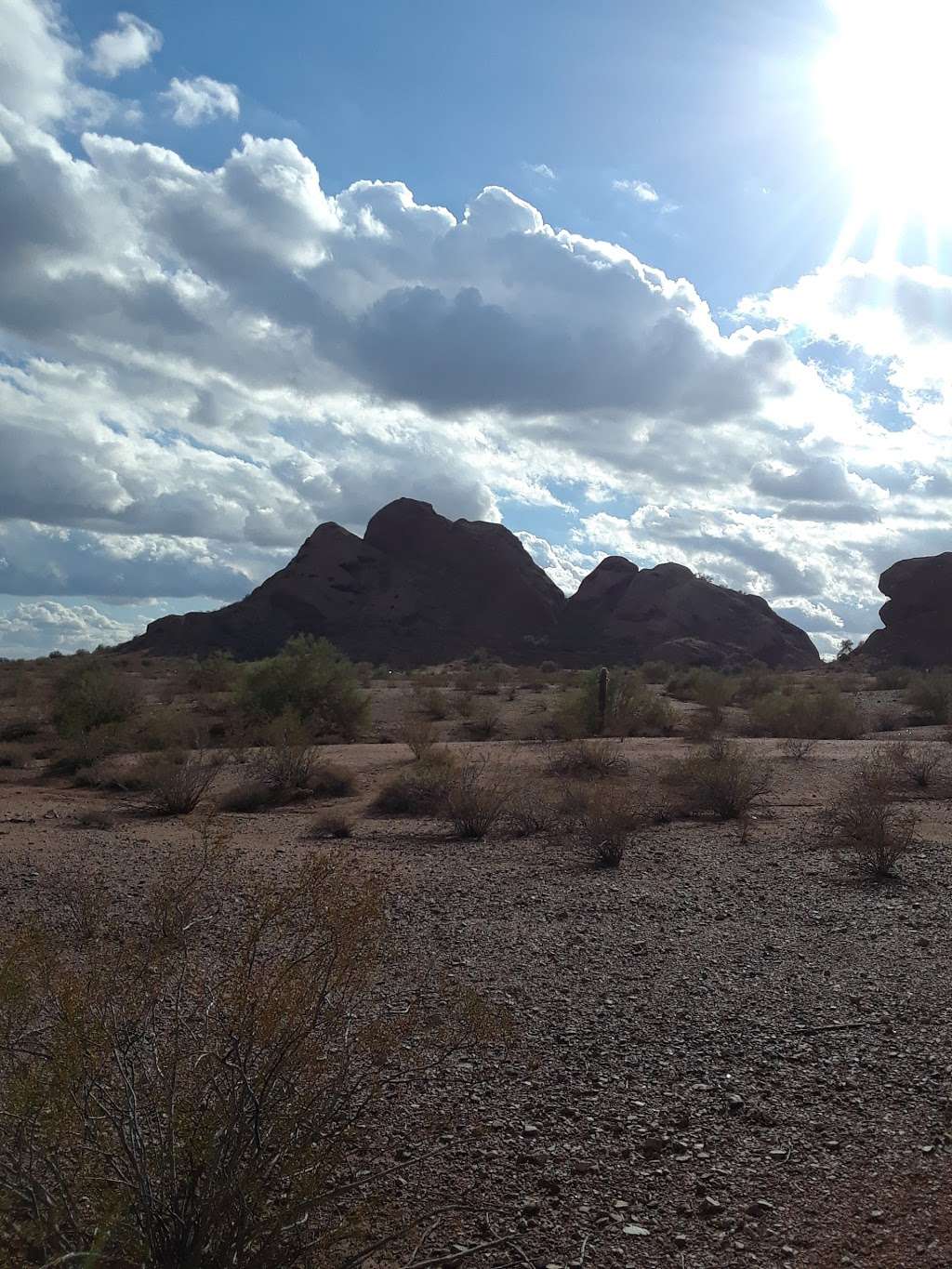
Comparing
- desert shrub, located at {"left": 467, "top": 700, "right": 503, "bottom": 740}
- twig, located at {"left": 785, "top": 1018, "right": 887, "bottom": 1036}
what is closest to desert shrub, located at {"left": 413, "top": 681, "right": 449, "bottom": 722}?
desert shrub, located at {"left": 467, "top": 700, "right": 503, "bottom": 740}

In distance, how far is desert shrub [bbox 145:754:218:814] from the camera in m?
17.5

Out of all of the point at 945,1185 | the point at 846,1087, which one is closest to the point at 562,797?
the point at 846,1087

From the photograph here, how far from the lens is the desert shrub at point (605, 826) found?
13133 mm

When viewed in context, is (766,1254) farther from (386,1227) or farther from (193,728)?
(193,728)

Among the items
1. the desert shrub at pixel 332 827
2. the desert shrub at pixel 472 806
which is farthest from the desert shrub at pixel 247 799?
the desert shrub at pixel 472 806

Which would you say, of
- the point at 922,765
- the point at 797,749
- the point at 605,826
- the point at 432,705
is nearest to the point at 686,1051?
the point at 605,826

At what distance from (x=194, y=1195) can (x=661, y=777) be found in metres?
17.4

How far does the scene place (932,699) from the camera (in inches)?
1419

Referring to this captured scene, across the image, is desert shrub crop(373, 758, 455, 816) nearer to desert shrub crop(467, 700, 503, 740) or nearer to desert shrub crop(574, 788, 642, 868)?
desert shrub crop(574, 788, 642, 868)

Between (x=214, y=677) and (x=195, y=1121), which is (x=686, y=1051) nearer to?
(x=195, y=1121)

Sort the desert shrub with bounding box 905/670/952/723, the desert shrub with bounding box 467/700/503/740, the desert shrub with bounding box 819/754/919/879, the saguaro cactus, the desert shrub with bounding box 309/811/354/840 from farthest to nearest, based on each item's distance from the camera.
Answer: the desert shrub with bounding box 905/670/952/723 < the desert shrub with bounding box 467/700/503/740 < the saguaro cactus < the desert shrub with bounding box 309/811/354/840 < the desert shrub with bounding box 819/754/919/879

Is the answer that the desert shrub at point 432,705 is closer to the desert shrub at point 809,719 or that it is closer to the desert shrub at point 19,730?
the desert shrub at point 809,719

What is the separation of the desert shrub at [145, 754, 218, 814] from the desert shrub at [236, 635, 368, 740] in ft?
35.6

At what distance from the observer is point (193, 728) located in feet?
87.9
